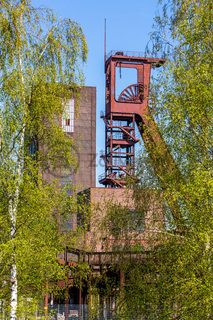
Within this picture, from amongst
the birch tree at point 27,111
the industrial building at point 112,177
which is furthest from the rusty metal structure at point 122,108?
the birch tree at point 27,111

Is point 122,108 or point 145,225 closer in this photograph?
point 145,225

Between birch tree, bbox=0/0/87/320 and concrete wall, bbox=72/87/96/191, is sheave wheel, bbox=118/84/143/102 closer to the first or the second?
concrete wall, bbox=72/87/96/191

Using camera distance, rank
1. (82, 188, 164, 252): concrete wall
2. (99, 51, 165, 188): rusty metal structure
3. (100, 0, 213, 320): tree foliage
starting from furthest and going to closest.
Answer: (99, 51, 165, 188): rusty metal structure < (82, 188, 164, 252): concrete wall < (100, 0, 213, 320): tree foliage

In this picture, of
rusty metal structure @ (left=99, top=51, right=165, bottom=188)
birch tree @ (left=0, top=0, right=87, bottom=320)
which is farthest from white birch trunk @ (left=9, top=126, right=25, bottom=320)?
rusty metal structure @ (left=99, top=51, right=165, bottom=188)

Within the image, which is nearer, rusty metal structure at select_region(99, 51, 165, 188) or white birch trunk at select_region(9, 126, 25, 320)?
white birch trunk at select_region(9, 126, 25, 320)

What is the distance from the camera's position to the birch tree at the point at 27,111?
18484 mm

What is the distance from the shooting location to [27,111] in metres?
19.3

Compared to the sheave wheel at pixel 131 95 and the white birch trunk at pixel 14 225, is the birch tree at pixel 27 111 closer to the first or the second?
the white birch trunk at pixel 14 225

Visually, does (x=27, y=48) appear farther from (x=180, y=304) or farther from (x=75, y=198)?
(x=180, y=304)

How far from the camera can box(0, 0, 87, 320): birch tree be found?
18484 millimetres

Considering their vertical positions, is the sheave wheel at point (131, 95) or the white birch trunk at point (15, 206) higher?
the sheave wheel at point (131, 95)

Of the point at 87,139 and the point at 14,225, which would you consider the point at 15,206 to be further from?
the point at 87,139

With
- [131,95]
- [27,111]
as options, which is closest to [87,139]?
[131,95]

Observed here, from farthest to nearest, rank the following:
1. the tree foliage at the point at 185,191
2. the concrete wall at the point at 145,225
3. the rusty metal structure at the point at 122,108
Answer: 1. the rusty metal structure at the point at 122,108
2. the concrete wall at the point at 145,225
3. the tree foliage at the point at 185,191
